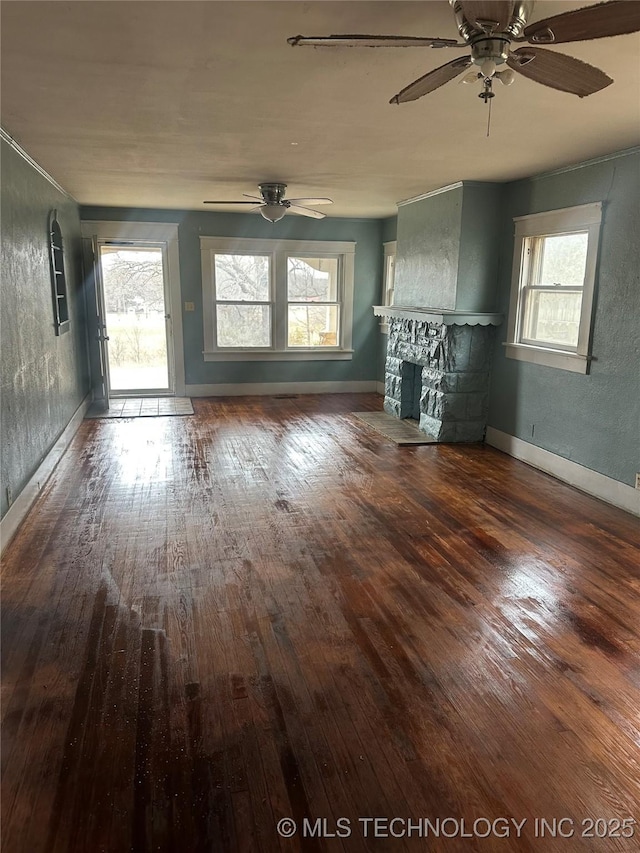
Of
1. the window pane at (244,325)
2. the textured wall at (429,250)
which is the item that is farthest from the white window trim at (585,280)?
the window pane at (244,325)

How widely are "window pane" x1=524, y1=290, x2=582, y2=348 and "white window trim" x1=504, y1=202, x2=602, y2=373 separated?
9 cm

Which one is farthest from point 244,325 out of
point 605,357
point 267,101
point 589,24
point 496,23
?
point 589,24

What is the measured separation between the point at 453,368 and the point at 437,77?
371 centimetres

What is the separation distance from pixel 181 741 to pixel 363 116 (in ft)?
10.3

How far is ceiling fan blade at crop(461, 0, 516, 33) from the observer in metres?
1.68

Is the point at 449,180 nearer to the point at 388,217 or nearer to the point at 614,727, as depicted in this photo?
the point at 388,217

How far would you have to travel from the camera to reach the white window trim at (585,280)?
14.0 feet

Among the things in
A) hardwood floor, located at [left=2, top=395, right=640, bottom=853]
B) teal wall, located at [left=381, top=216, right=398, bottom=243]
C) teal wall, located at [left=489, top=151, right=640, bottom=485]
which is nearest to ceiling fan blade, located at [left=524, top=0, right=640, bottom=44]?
hardwood floor, located at [left=2, top=395, right=640, bottom=853]

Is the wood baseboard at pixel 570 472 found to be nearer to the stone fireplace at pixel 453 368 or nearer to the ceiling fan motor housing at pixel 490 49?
the stone fireplace at pixel 453 368

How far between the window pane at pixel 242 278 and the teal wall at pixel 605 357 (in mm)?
3816

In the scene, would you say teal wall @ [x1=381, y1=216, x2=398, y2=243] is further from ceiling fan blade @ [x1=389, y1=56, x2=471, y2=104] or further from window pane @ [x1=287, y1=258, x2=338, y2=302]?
ceiling fan blade @ [x1=389, y1=56, x2=471, y2=104]

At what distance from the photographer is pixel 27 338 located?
157 inches

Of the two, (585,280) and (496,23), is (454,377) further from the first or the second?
(496,23)

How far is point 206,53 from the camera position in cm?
234
